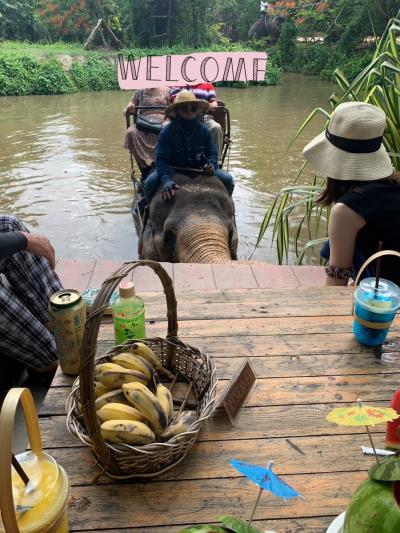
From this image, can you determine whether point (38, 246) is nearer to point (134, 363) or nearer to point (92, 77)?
point (134, 363)

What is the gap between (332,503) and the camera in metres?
1.11

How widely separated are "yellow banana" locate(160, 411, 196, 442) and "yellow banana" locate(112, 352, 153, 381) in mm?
161

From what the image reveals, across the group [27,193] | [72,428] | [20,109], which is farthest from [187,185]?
A: [20,109]

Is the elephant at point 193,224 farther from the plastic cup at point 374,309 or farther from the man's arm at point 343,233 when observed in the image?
the plastic cup at point 374,309

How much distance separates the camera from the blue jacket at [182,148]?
4293 mm

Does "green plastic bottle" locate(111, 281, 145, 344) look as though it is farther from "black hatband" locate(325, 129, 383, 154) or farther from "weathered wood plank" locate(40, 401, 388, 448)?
"black hatband" locate(325, 129, 383, 154)

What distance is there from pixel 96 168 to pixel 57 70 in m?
12.2

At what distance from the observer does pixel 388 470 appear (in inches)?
25.1

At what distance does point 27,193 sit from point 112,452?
799 centimetres

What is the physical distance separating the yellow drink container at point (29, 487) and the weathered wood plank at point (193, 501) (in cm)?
17

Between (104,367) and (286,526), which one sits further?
(104,367)

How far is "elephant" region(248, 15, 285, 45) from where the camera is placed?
90.6 ft

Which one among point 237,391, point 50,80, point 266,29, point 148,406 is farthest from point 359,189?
point 266,29

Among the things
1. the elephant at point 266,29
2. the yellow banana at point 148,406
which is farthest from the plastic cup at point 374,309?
the elephant at point 266,29
